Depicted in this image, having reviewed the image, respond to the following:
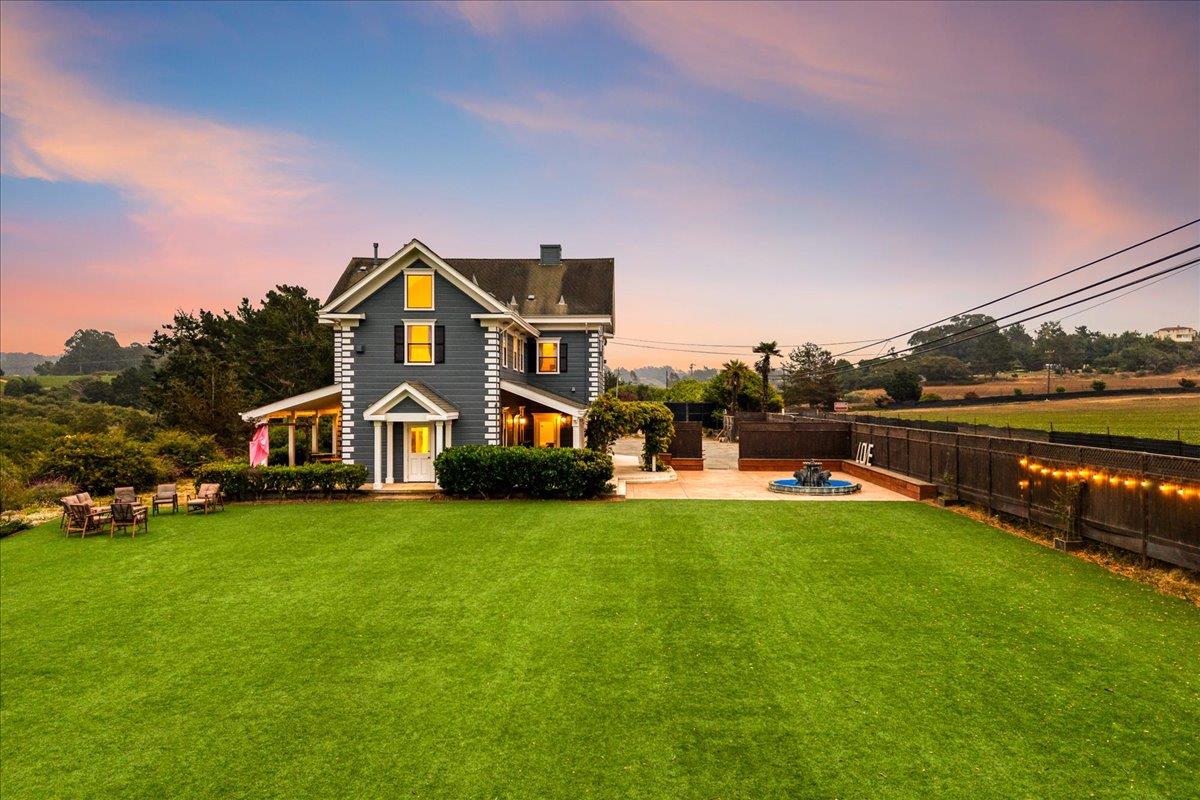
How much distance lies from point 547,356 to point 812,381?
2844 inches

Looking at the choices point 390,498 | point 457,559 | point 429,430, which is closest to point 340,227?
point 429,430

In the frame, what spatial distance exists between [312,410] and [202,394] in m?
11.8

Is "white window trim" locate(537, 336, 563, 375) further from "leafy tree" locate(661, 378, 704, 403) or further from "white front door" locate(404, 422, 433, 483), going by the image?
"leafy tree" locate(661, 378, 704, 403)

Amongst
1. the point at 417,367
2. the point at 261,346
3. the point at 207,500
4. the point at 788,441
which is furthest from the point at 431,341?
the point at 261,346

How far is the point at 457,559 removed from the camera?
35.7ft

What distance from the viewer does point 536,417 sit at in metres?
26.8

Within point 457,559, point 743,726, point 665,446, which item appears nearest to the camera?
point 743,726

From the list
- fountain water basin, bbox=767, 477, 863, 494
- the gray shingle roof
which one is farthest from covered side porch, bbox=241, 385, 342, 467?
fountain water basin, bbox=767, 477, 863, 494

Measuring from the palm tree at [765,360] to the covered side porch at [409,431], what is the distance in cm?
3363

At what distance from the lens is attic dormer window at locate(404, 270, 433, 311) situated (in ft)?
68.3

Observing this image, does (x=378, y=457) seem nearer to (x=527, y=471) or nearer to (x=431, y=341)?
(x=431, y=341)

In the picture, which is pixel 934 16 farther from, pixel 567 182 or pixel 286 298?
pixel 286 298

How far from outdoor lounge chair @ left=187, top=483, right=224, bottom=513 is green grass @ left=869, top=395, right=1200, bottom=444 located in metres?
34.0

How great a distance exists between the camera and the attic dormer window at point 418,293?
20.8 meters
